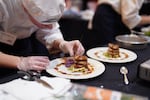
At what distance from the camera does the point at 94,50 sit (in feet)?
4.18

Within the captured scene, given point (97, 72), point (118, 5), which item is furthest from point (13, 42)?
point (118, 5)

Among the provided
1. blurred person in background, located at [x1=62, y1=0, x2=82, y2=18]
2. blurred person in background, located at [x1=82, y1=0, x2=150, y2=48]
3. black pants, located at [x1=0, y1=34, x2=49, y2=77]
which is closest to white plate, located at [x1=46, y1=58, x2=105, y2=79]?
black pants, located at [x1=0, y1=34, x2=49, y2=77]

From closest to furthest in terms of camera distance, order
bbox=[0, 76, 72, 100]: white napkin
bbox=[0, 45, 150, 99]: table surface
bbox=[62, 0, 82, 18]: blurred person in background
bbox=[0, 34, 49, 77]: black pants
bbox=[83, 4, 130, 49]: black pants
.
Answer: bbox=[0, 76, 72, 100]: white napkin, bbox=[0, 45, 150, 99]: table surface, bbox=[0, 34, 49, 77]: black pants, bbox=[83, 4, 130, 49]: black pants, bbox=[62, 0, 82, 18]: blurred person in background

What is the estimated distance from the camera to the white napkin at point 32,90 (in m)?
0.76

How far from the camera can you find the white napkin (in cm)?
76

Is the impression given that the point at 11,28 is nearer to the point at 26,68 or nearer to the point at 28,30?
the point at 28,30

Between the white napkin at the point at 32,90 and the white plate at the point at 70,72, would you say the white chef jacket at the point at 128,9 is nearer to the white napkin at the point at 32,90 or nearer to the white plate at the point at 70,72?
the white plate at the point at 70,72

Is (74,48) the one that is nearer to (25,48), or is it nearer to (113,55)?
(113,55)

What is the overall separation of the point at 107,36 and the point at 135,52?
2.40ft

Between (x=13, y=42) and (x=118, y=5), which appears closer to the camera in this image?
(x=13, y=42)

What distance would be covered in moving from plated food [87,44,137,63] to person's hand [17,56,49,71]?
26 cm

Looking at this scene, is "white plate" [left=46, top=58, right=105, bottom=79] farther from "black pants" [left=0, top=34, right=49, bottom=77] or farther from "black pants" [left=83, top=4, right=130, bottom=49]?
"black pants" [left=83, top=4, right=130, bottom=49]

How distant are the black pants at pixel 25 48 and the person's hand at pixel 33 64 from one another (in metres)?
0.19

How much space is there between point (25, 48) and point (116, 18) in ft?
2.82
